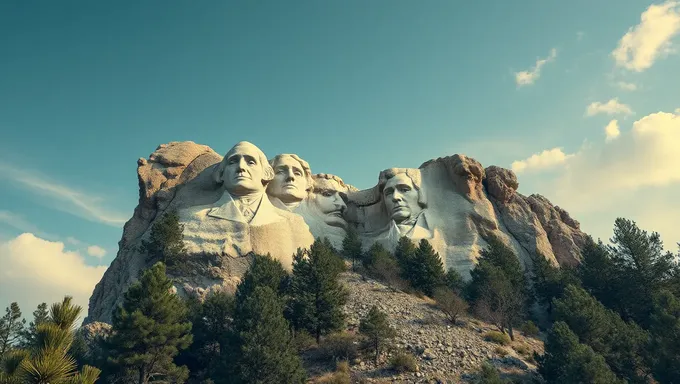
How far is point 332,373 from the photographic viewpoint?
890 inches

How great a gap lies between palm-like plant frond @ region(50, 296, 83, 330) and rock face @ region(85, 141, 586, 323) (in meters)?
26.0

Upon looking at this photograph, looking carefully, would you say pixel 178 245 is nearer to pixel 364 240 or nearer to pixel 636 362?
pixel 364 240

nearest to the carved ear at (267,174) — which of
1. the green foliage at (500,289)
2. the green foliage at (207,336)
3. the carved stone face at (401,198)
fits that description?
the carved stone face at (401,198)

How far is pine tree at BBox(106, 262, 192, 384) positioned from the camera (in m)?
20.4

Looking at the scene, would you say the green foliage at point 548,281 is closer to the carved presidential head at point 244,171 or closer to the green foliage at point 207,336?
the green foliage at point 207,336

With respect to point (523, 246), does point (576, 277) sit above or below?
below

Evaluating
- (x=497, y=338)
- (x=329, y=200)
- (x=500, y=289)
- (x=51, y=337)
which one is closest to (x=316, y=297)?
(x=497, y=338)

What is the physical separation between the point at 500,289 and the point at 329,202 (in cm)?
2007

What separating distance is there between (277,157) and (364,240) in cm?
1069

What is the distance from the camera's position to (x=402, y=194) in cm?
4453

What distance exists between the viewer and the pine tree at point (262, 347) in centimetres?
1956

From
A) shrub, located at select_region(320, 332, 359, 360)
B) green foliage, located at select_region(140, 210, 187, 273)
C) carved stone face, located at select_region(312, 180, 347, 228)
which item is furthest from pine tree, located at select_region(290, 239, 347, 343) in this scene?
carved stone face, located at select_region(312, 180, 347, 228)

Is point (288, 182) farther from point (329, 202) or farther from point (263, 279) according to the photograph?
point (263, 279)

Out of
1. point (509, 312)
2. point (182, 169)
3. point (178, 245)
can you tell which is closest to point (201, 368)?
point (178, 245)
